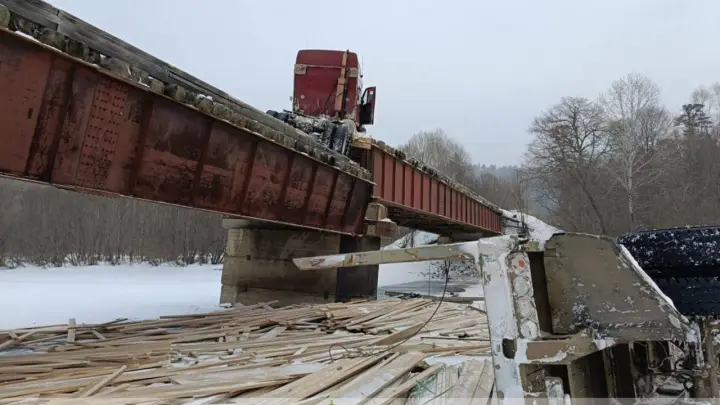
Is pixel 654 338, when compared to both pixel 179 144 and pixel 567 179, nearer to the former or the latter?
pixel 179 144

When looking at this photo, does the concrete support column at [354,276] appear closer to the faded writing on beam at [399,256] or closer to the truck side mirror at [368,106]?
the truck side mirror at [368,106]

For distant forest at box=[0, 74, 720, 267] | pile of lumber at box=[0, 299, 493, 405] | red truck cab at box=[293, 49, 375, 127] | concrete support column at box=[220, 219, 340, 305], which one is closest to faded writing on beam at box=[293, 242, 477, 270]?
pile of lumber at box=[0, 299, 493, 405]

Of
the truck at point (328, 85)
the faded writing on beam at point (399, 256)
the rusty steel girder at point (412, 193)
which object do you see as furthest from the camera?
the truck at point (328, 85)

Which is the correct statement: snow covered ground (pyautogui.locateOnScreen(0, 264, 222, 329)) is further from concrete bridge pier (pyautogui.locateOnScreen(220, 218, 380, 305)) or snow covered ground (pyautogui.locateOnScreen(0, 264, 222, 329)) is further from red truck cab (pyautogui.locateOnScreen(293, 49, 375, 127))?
red truck cab (pyautogui.locateOnScreen(293, 49, 375, 127))

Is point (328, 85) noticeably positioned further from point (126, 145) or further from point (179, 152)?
point (126, 145)

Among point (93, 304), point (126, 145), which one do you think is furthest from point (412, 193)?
point (126, 145)

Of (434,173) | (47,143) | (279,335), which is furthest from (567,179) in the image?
(47,143)

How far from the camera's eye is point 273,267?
1291 centimetres

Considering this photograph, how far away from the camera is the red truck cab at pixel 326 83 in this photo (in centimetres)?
1691

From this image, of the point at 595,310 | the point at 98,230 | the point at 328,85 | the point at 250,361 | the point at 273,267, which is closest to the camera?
the point at 595,310

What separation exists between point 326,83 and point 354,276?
25.5 ft

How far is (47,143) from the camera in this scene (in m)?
5.53


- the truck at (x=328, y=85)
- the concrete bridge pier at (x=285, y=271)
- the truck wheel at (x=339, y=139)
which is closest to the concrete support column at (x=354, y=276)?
the concrete bridge pier at (x=285, y=271)

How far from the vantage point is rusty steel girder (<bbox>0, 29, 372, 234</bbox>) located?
5.20 metres
